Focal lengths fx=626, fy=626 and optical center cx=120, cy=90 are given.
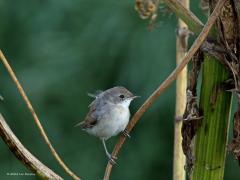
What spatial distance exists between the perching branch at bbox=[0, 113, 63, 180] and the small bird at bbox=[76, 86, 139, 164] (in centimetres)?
181

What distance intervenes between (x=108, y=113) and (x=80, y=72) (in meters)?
1.16

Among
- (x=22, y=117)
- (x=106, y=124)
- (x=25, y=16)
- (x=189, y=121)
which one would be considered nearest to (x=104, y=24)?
(x=25, y=16)

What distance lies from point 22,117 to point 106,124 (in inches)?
60.3

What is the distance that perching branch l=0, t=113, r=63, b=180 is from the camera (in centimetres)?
108

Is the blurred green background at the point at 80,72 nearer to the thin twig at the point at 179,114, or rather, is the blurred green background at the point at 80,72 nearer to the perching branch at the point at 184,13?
the thin twig at the point at 179,114

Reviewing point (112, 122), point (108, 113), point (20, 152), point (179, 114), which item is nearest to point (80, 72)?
point (108, 113)

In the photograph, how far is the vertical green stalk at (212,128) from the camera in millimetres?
1207

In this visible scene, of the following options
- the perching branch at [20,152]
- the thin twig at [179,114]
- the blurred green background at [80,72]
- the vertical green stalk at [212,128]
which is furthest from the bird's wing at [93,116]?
the perching branch at [20,152]

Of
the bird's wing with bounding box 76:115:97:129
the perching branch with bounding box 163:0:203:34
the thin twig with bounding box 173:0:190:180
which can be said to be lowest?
the bird's wing with bounding box 76:115:97:129

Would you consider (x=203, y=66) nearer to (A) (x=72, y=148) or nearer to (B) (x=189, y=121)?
(B) (x=189, y=121)

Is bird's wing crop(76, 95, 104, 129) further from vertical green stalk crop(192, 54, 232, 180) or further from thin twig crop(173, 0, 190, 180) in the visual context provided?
vertical green stalk crop(192, 54, 232, 180)

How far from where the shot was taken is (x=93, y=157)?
4.33 m

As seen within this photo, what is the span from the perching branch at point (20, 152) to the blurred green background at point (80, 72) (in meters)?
2.99

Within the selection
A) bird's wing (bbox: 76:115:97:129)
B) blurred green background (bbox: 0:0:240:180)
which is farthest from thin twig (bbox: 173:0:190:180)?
blurred green background (bbox: 0:0:240:180)
